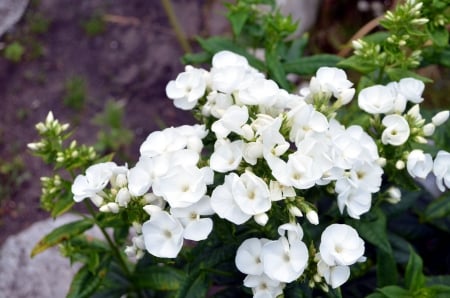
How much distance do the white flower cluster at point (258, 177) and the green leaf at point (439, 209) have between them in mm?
553

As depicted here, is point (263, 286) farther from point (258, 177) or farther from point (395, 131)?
point (395, 131)

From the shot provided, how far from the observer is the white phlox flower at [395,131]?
5.67 feet

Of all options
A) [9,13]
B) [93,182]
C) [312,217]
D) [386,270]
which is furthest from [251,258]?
[9,13]

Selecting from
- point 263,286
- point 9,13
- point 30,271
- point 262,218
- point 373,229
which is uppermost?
point 262,218

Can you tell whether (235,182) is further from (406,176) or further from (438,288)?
(438,288)

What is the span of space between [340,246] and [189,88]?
68 centimetres

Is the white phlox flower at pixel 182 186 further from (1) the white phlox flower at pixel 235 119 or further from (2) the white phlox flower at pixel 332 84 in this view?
(2) the white phlox flower at pixel 332 84

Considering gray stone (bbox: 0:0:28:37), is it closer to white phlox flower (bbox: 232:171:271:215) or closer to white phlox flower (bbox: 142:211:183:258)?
white phlox flower (bbox: 142:211:183:258)

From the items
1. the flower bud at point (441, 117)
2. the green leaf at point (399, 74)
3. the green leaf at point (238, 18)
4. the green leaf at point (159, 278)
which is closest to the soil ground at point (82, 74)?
the green leaf at point (159, 278)

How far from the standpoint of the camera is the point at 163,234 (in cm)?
153

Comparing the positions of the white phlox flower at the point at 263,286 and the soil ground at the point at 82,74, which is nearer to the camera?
the white phlox flower at the point at 263,286

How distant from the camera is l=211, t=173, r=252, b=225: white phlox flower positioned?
1.46m

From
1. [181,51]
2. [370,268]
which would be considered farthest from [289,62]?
[181,51]

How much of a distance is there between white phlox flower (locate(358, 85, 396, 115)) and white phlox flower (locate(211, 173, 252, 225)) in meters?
0.54
